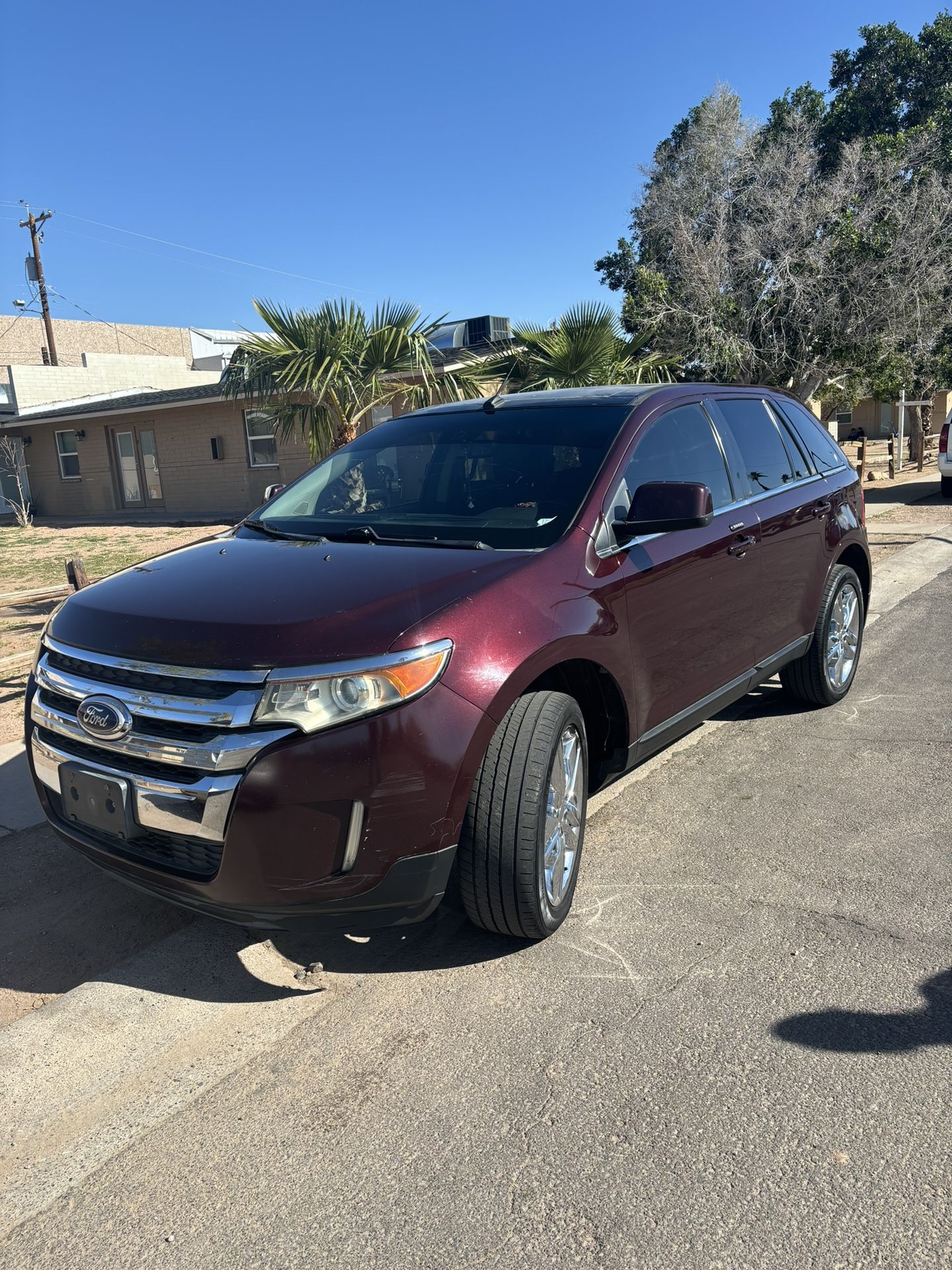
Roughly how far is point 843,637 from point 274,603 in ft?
13.0

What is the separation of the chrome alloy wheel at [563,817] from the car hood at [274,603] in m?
0.66

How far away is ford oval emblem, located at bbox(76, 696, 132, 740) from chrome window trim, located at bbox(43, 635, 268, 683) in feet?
0.35

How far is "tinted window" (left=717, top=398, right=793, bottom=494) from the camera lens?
470 cm

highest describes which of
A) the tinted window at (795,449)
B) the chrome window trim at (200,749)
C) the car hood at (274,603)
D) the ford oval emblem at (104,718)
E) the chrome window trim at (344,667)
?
the tinted window at (795,449)

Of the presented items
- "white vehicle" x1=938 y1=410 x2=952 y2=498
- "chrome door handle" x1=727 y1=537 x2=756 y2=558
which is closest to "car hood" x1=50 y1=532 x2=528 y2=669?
"chrome door handle" x1=727 y1=537 x2=756 y2=558

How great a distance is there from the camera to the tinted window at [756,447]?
15.4 feet

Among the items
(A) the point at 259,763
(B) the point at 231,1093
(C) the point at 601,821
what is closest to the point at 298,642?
(A) the point at 259,763

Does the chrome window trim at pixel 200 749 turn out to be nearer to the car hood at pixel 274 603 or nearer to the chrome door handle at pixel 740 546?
the car hood at pixel 274 603

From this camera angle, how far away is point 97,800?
2.89 m

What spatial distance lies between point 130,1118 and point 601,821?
229 centimetres

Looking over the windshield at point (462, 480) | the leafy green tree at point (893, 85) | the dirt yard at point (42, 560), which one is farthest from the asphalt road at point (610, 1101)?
the leafy green tree at point (893, 85)

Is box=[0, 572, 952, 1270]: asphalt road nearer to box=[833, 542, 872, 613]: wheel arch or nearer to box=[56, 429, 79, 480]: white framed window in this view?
box=[833, 542, 872, 613]: wheel arch

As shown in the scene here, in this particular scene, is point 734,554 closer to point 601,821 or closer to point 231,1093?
point 601,821

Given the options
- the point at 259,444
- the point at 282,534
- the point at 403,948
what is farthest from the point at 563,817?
the point at 259,444
